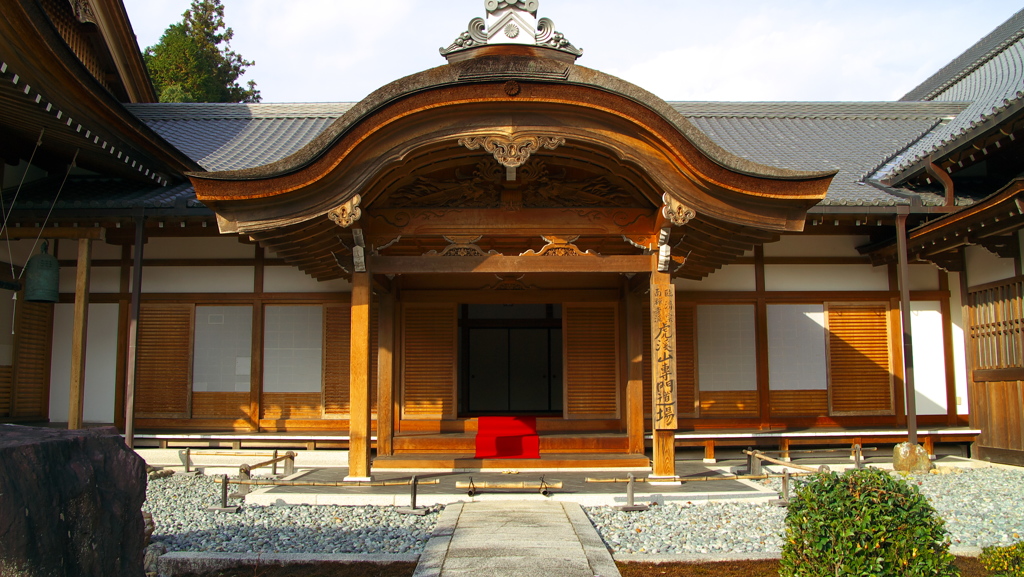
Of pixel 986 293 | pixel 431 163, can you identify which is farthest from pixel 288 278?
pixel 986 293

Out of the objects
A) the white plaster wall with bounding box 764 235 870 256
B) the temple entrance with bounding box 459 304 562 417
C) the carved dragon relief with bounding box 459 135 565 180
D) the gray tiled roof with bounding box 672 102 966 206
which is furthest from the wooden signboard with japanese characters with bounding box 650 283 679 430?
the temple entrance with bounding box 459 304 562 417

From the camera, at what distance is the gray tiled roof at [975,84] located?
1120 centimetres

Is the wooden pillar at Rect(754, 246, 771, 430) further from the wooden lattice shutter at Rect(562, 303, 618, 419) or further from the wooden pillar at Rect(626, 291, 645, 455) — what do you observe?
the wooden pillar at Rect(626, 291, 645, 455)

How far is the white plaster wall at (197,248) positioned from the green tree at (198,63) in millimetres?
14531

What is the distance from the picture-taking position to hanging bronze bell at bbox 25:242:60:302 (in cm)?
933

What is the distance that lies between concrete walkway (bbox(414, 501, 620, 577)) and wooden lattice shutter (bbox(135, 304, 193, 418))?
5625 mm

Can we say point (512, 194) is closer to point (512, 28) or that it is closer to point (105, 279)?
point (512, 28)

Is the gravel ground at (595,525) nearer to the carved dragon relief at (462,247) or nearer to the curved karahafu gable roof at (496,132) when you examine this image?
the carved dragon relief at (462,247)

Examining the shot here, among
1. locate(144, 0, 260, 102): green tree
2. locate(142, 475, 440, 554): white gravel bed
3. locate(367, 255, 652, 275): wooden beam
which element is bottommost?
locate(142, 475, 440, 554): white gravel bed

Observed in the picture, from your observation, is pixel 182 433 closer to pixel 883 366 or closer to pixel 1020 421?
pixel 883 366

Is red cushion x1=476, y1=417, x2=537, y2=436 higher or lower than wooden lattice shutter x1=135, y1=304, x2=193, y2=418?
lower

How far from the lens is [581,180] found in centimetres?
800

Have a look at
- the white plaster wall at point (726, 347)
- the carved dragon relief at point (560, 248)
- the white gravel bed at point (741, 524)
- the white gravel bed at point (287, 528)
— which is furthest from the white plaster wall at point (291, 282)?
the white gravel bed at point (741, 524)

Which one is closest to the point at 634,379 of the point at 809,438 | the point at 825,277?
the point at 809,438
